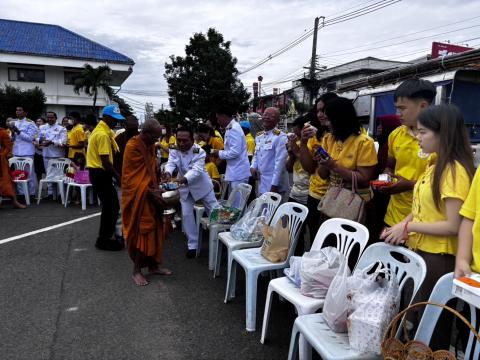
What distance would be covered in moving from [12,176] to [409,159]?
24.2ft

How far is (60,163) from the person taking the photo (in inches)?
304

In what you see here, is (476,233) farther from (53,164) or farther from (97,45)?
(97,45)

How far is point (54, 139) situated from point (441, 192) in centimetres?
813

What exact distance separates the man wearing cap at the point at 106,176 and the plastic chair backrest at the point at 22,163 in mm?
3592

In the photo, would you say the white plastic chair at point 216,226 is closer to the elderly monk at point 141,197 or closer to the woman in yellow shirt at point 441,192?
the elderly monk at point 141,197

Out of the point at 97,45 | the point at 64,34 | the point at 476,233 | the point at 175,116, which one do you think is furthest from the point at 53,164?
the point at 64,34

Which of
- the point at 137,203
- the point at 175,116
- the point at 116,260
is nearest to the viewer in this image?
the point at 137,203

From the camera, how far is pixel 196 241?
15.3 ft

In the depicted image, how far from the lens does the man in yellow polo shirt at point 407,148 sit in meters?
2.42

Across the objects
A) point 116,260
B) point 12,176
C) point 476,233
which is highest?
point 476,233

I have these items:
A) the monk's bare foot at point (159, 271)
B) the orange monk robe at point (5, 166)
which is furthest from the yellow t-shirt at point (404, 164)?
the orange monk robe at point (5, 166)

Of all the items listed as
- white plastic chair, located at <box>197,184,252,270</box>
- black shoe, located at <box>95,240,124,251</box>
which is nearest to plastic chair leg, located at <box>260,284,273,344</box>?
white plastic chair, located at <box>197,184,252,270</box>

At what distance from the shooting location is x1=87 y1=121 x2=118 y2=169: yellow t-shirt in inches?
→ 187

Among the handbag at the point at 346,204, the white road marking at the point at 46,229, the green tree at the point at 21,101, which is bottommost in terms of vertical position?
the white road marking at the point at 46,229
